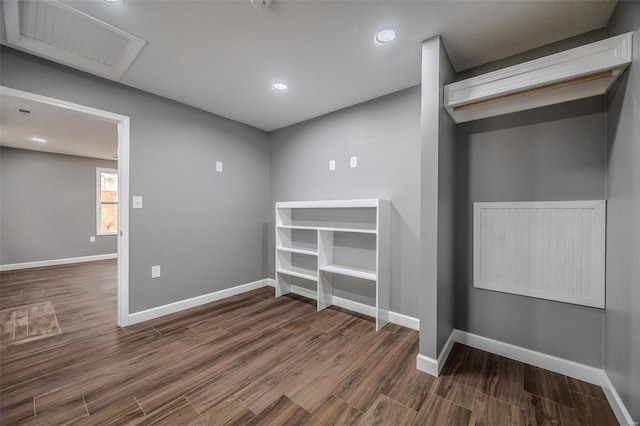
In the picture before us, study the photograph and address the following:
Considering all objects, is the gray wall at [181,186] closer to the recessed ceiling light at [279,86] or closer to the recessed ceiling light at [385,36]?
the recessed ceiling light at [279,86]

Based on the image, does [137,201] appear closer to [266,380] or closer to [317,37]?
[266,380]

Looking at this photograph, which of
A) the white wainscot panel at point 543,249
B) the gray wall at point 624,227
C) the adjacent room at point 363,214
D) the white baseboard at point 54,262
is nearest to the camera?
the gray wall at point 624,227

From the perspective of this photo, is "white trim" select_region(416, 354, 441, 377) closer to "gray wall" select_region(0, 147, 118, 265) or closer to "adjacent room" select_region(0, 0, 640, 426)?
"adjacent room" select_region(0, 0, 640, 426)

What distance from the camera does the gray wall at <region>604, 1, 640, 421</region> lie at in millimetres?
1242

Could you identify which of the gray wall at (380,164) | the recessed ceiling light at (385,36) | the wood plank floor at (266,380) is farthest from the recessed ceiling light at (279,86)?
the wood plank floor at (266,380)

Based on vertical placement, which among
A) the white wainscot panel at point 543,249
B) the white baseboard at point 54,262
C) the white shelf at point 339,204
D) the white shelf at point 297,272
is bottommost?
the white baseboard at point 54,262

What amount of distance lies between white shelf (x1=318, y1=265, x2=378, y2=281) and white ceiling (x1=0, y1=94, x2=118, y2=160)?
9.77 ft

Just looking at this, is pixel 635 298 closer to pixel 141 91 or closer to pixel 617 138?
pixel 617 138

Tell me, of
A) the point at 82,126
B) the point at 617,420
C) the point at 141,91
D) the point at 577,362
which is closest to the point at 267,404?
the point at 617,420

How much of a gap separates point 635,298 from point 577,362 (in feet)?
2.69

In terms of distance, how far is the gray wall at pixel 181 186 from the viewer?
7.48 feet

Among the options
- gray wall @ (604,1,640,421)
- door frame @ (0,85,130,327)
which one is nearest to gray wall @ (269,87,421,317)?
gray wall @ (604,1,640,421)

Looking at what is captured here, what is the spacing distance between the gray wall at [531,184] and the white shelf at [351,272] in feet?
2.58

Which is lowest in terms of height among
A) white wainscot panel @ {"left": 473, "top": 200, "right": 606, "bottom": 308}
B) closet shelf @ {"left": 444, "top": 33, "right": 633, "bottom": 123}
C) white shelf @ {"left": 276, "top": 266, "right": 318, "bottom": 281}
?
white shelf @ {"left": 276, "top": 266, "right": 318, "bottom": 281}
